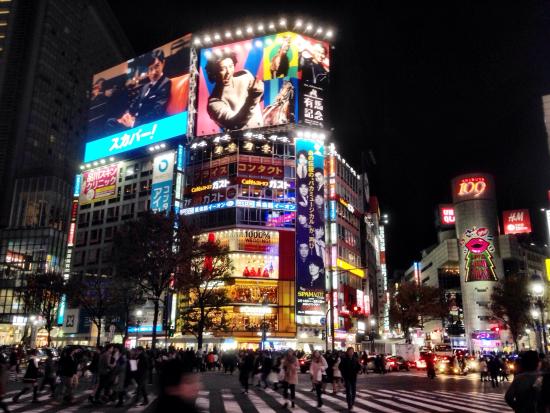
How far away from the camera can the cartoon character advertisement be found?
9856 cm

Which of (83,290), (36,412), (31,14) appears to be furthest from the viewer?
(31,14)

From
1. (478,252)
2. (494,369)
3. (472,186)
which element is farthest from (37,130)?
(494,369)

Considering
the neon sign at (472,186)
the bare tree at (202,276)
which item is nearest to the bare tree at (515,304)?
the bare tree at (202,276)

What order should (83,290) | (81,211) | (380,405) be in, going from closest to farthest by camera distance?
(380,405)
(83,290)
(81,211)

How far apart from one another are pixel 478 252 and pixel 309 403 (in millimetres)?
91003

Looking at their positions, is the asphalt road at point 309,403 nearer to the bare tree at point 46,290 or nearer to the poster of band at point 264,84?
the bare tree at point 46,290

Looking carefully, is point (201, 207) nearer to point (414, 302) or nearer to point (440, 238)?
point (414, 302)

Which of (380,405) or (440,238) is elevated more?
(440,238)

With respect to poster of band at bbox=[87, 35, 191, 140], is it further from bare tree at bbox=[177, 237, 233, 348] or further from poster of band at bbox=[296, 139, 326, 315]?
bare tree at bbox=[177, 237, 233, 348]

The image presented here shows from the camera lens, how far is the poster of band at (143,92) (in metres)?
77.9

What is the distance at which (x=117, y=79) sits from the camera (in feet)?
287

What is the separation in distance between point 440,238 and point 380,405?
131398mm

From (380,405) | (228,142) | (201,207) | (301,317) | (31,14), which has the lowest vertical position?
(380,405)

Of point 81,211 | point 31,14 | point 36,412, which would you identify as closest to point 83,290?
point 81,211
